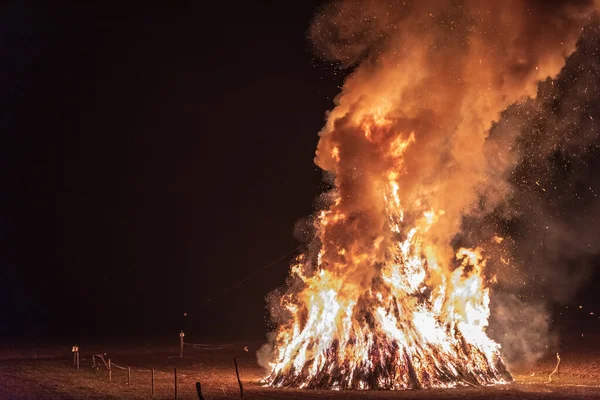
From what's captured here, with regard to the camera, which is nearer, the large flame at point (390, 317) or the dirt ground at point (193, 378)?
the dirt ground at point (193, 378)

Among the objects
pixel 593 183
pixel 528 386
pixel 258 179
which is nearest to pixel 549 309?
pixel 593 183

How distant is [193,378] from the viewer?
2508cm

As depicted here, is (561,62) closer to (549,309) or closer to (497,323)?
(497,323)

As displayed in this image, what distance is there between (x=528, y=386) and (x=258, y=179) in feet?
163

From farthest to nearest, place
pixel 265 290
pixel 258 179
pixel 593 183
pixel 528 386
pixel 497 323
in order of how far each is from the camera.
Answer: pixel 258 179, pixel 265 290, pixel 593 183, pixel 497 323, pixel 528 386

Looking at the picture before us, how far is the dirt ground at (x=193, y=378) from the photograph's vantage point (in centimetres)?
2095

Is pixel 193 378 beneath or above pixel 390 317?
beneath

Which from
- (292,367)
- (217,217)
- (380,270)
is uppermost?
(217,217)

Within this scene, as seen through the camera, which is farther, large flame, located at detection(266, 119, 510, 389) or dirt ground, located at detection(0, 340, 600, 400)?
large flame, located at detection(266, 119, 510, 389)

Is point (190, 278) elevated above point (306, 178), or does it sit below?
below

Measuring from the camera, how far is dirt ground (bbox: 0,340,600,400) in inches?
825

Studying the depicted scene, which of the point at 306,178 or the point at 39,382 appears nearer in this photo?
the point at 39,382

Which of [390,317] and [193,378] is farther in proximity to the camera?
[193,378]

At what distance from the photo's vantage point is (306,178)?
218 ft
